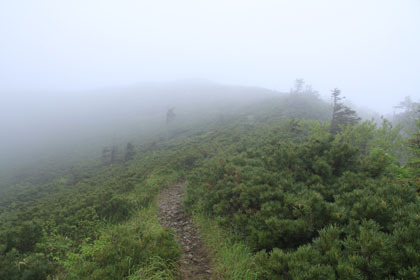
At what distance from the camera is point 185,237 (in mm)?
6066

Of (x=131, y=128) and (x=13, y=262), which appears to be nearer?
(x=13, y=262)

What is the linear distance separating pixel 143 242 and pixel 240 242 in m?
2.38

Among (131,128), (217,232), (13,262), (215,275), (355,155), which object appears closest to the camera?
(215,275)

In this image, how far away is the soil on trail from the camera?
4.43 m

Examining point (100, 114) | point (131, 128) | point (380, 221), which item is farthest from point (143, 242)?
point (100, 114)

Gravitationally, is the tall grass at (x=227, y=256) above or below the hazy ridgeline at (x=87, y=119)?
above

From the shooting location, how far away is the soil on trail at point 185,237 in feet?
14.5

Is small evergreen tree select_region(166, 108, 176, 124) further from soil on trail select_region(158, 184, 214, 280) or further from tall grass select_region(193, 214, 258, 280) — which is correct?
tall grass select_region(193, 214, 258, 280)

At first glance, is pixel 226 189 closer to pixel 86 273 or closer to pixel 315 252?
pixel 315 252

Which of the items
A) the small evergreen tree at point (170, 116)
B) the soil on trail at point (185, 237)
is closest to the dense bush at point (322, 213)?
the soil on trail at point (185, 237)

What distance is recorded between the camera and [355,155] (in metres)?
6.30

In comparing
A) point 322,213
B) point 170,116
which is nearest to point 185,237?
point 322,213

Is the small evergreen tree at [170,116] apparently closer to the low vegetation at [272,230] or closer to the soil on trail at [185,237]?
the soil on trail at [185,237]

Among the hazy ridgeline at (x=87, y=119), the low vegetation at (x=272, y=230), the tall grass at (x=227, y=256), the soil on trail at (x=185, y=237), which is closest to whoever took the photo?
the low vegetation at (x=272, y=230)
